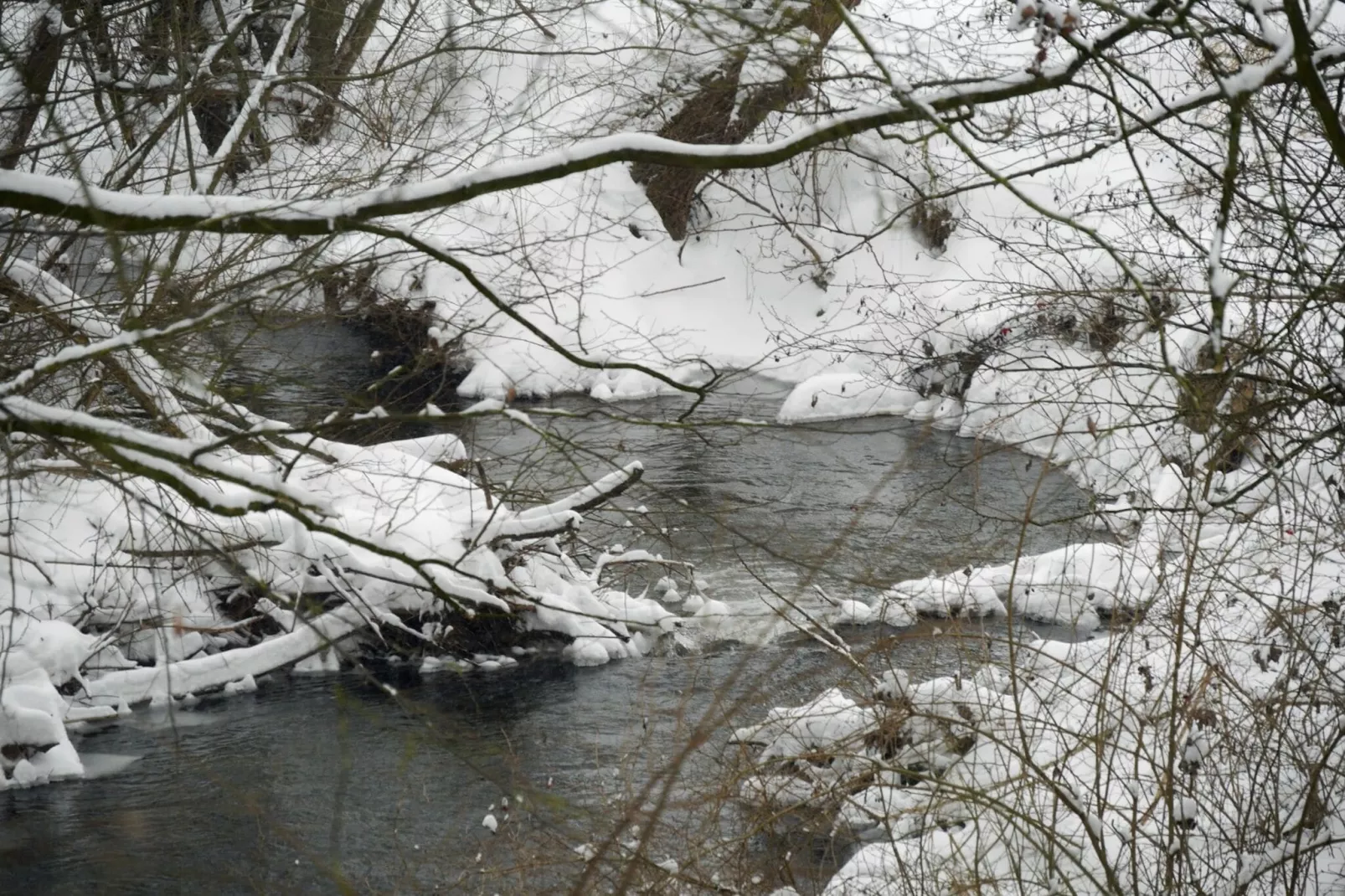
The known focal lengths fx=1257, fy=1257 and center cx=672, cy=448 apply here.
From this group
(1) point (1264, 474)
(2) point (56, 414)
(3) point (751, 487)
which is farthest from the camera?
(3) point (751, 487)

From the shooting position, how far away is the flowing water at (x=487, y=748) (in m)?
5.02

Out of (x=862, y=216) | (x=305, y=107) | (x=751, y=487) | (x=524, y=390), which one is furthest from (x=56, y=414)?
(x=862, y=216)

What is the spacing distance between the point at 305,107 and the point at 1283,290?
522cm

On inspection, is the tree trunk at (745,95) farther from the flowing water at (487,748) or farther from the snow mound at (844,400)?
the snow mound at (844,400)

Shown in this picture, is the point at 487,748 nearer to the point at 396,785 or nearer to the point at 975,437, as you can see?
the point at 396,785

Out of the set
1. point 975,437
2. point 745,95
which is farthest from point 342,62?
point 975,437

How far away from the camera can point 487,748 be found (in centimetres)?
718

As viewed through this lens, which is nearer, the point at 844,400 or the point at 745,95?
the point at 745,95

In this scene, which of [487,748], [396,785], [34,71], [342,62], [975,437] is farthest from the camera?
[487,748]

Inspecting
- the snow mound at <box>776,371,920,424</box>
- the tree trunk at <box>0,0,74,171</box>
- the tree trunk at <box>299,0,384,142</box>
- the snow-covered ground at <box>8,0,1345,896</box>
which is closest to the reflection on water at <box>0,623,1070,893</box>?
the snow-covered ground at <box>8,0,1345,896</box>

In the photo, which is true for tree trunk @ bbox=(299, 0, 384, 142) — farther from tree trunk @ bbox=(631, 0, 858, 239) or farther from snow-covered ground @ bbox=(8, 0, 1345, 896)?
tree trunk @ bbox=(631, 0, 858, 239)

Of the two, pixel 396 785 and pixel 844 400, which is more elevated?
pixel 844 400

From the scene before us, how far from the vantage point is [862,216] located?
17.9 metres

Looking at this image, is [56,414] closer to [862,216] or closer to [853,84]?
[853,84]
